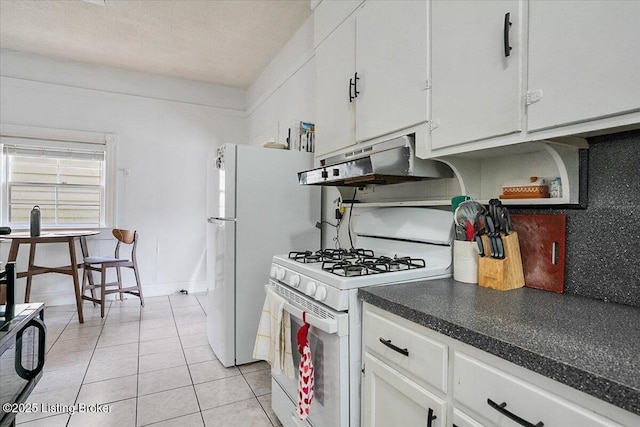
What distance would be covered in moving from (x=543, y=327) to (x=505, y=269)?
16.9 inches

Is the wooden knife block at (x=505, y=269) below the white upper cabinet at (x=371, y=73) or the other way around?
below

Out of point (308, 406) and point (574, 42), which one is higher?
point (574, 42)

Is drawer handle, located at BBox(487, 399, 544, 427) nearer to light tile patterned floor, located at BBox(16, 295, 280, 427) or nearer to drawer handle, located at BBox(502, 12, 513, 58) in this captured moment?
drawer handle, located at BBox(502, 12, 513, 58)

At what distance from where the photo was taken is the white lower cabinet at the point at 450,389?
2.08 ft

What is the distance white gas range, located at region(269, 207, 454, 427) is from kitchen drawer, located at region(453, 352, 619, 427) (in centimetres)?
45

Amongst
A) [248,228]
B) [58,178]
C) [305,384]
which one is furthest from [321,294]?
[58,178]

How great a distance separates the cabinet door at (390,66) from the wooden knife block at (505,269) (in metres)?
0.60

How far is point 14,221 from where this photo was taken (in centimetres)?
367

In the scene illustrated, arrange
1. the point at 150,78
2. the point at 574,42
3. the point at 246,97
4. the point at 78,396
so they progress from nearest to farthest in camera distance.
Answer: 1. the point at 574,42
2. the point at 78,396
3. the point at 150,78
4. the point at 246,97

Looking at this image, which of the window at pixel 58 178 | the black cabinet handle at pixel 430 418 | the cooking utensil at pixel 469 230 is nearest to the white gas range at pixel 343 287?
the cooking utensil at pixel 469 230

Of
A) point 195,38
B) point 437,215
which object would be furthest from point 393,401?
point 195,38

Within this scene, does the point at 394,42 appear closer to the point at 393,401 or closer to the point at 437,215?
the point at 437,215

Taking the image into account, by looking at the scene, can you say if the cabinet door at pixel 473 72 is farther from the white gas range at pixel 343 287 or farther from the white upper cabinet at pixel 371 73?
the white gas range at pixel 343 287

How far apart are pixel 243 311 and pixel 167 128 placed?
2978 mm
